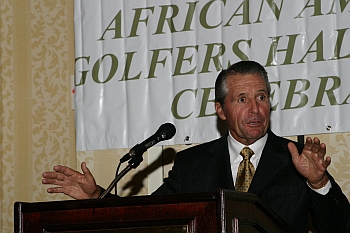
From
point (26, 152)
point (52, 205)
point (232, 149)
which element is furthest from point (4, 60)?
point (52, 205)

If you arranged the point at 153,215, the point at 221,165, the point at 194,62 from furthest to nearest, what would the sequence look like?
the point at 194,62, the point at 221,165, the point at 153,215

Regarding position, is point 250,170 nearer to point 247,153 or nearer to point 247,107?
point 247,153

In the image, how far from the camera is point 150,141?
2.44m

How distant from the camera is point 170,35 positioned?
3582 millimetres

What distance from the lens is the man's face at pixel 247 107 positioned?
2.99m

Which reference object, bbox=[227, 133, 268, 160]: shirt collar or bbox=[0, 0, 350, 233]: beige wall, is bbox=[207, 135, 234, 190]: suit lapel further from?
bbox=[0, 0, 350, 233]: beige wall

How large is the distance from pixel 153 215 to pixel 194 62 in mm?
1820

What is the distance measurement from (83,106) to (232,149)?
1.01 m

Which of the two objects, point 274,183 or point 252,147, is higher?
point 252,147

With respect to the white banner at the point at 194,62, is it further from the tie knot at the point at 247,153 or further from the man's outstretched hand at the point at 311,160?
the man's outstretched hand at the point at 311,160

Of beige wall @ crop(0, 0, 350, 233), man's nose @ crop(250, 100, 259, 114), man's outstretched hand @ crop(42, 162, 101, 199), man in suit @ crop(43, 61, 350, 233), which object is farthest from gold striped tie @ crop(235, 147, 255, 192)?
beige wall @ crop(0, 0, 350, 233)

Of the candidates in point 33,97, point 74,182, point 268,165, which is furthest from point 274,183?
point 33,97

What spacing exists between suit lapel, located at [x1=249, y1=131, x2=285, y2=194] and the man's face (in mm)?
76

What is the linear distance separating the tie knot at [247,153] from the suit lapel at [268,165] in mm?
72
